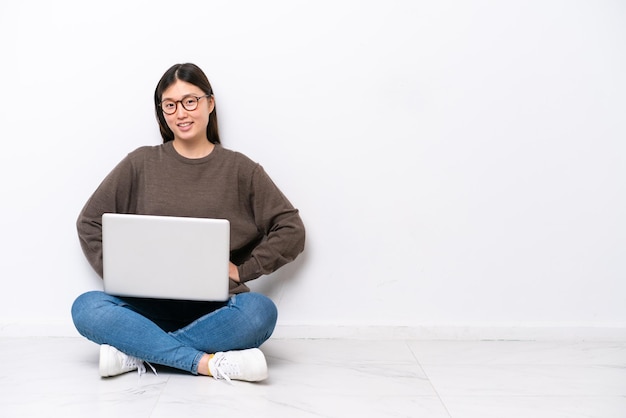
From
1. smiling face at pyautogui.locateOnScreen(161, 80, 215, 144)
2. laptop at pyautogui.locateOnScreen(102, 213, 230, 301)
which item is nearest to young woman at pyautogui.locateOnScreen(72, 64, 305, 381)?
smiling face at pyautogui.locateOnScreen(161, 80, 215, 144)

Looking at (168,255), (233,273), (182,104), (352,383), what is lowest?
(352,383)

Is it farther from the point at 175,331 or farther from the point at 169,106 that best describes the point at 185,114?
the point at 175,331

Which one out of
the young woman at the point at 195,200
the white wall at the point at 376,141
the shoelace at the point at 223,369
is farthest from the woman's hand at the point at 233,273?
A: the shoelace at the point at 223,369

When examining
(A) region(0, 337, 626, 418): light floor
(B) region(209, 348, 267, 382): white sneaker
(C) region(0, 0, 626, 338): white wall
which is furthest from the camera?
(C) region(0, 0, 626, 338): white wall

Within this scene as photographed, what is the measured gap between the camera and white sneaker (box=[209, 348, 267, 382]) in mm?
2096

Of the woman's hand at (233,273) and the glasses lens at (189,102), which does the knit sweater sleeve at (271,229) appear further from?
the glasses lens at (189,102)

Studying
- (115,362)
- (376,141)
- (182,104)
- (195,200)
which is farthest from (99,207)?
(376,141)

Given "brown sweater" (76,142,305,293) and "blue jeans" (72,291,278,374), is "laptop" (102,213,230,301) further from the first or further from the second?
"brown sweater" (76,142,305,293)

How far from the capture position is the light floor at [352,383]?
1.92 meters

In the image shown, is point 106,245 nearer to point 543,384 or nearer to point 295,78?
point 295,78

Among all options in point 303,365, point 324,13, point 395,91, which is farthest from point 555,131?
point 303,365

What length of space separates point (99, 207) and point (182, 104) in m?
0.38

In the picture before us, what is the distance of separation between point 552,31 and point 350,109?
64 cm

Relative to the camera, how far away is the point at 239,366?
2.11 m
